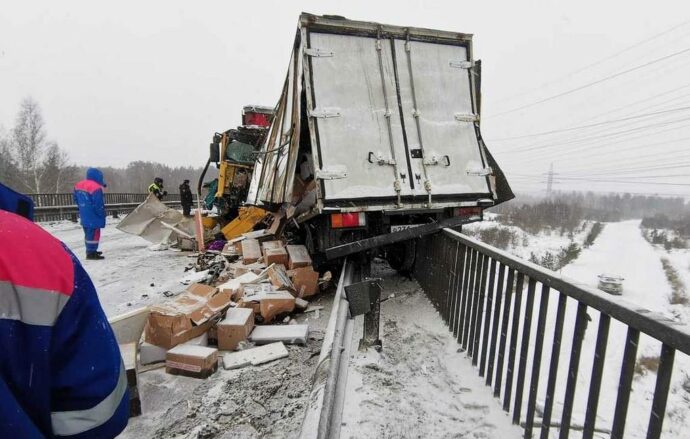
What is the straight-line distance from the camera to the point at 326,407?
1676 mm

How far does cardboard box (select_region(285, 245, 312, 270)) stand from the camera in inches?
203

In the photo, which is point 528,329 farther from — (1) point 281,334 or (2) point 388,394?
(1) point 281,334

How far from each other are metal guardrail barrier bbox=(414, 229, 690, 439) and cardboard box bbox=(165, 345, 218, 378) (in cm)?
213

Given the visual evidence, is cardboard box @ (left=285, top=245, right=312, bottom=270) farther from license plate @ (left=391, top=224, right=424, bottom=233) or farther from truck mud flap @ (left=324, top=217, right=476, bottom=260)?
license plate @ (left=391, top=224, right=424, bottom=233)

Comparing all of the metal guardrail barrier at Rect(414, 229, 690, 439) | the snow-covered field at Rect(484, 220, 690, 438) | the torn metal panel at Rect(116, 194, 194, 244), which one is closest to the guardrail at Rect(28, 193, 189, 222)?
the torn metal panel at Rect(116, 194, 194, 244)

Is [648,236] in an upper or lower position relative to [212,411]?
lower

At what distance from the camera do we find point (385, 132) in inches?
167

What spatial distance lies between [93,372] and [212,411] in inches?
73.6

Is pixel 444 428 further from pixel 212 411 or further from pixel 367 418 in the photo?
pixel 212 411

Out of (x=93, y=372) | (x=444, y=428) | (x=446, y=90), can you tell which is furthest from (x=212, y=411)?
(x=446, y=90)

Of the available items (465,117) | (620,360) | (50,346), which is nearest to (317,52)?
(465,117)

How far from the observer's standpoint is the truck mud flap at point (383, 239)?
408 centimetres

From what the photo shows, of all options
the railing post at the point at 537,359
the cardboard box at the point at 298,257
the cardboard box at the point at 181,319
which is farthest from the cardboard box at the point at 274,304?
the railing post at the point at 537,359


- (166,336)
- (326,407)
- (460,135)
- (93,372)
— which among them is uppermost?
(460,135)
